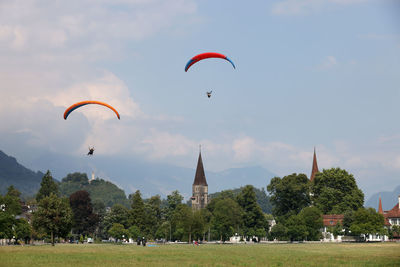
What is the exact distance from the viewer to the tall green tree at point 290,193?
140m

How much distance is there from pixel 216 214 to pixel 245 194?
1186 cm

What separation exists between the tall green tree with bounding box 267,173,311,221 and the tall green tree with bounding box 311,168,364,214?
347cm

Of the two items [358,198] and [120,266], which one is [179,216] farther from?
[120,266]

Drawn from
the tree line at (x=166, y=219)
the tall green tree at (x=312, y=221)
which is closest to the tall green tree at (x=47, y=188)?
the tree line at (x=166, y=219)

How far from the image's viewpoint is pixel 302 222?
120938 mm

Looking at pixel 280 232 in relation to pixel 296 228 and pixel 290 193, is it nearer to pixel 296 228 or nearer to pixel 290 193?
pixel 296 228

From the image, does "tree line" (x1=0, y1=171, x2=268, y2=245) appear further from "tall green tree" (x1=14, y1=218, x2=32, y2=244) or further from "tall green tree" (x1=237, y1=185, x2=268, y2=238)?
"tall green tree" (x1=14, y1=218, x2=32, y2=244)

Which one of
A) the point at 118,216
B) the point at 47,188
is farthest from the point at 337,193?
the point at 47,188

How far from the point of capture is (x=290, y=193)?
13975 cm

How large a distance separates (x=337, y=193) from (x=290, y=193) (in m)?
11.3

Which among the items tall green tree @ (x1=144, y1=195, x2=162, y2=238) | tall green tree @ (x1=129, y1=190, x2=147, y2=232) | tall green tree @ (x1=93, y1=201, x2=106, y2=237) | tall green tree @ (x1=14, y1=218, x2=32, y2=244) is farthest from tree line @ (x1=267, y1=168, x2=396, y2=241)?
tall green tree @ (x1=14, y1=218, x2=32, y2=244)

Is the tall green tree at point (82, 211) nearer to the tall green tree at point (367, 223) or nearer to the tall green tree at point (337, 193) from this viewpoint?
the tall green tree at point (337, 193)

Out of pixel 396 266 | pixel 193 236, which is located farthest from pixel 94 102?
pixel 193 236

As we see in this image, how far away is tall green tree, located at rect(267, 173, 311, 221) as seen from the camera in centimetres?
13962
